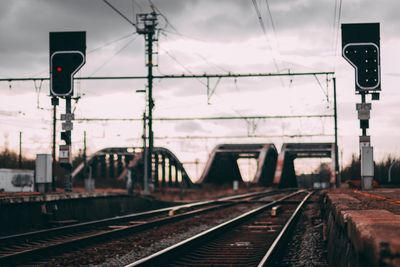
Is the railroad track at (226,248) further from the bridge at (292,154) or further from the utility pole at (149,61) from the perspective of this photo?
the bridge at (292,154)

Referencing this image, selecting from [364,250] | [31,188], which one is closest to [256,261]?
[364,250]

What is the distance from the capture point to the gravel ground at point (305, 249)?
11.5m

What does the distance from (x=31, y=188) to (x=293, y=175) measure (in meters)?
54.6

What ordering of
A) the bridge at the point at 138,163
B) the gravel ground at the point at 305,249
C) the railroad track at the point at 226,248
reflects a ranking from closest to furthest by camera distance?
the railroad track at the point at 226,248 < the gravel ground at the point at 305,249 < the bridge at the point at 138,163

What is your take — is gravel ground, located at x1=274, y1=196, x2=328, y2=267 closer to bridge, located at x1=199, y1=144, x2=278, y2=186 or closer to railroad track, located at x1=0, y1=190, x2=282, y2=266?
railroad track, located at x1=0, y1=190, x2=282, y2=266

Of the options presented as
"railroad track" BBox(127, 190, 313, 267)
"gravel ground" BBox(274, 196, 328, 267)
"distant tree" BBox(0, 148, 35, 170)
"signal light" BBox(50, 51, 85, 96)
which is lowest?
"gravel ground" BBox(274, 196, 328, 267)

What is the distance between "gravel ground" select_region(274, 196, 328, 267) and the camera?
1152cm

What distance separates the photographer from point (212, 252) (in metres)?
12.9

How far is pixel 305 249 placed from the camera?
44.5 ft

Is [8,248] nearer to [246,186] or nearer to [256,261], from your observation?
[256,261]

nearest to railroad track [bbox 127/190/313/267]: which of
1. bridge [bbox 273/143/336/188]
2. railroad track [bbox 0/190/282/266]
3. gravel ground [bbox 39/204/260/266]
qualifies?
gravel ground [bbox 39/204/260/266]

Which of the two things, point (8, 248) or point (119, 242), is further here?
point (119, 242)

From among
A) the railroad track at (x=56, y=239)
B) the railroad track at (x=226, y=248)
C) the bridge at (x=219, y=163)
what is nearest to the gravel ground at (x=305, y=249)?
the railroad track at (x=226, y=248)

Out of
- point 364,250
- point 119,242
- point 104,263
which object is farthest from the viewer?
point 119,242
